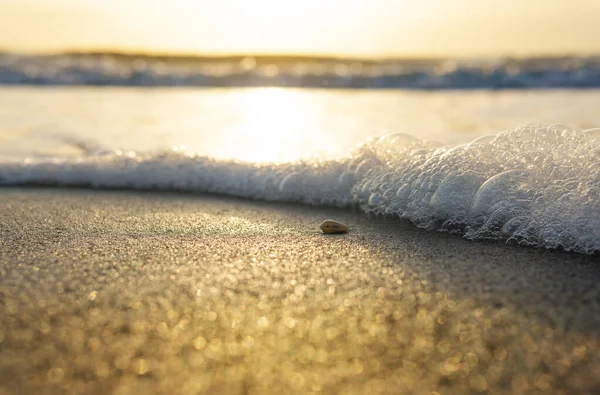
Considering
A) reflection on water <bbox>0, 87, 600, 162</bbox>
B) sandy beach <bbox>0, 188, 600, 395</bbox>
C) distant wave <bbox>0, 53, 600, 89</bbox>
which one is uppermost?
distant wave <bbox>0, 53, 600, 89</bbox>

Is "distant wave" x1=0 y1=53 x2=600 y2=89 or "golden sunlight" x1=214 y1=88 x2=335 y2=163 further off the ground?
"distant wave" x1=0 y1=53 x2=600 y2=89

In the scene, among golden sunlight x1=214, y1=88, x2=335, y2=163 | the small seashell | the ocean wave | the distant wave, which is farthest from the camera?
the distant wave

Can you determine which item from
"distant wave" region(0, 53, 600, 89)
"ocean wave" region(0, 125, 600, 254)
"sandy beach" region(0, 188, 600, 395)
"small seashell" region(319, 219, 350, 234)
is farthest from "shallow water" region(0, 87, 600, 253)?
"distant wave" region(0, 53, 600, 89)

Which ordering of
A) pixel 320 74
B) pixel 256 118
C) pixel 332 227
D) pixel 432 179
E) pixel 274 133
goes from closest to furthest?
pixel 332 227 < pixel 432 179 < pixel 274 133 < pixel 256 118 < pixel 320 74

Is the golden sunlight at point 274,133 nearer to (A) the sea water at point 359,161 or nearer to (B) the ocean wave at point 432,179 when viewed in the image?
(A) the sea water at point 359,161

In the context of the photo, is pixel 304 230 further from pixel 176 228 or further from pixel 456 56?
pixel 456 56

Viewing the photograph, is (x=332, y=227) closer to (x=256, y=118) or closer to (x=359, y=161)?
(x=359, y=161)

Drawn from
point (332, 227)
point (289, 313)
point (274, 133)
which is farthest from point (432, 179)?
point (274, 133)

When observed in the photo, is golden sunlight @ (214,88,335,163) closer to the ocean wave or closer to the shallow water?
the shallow water
